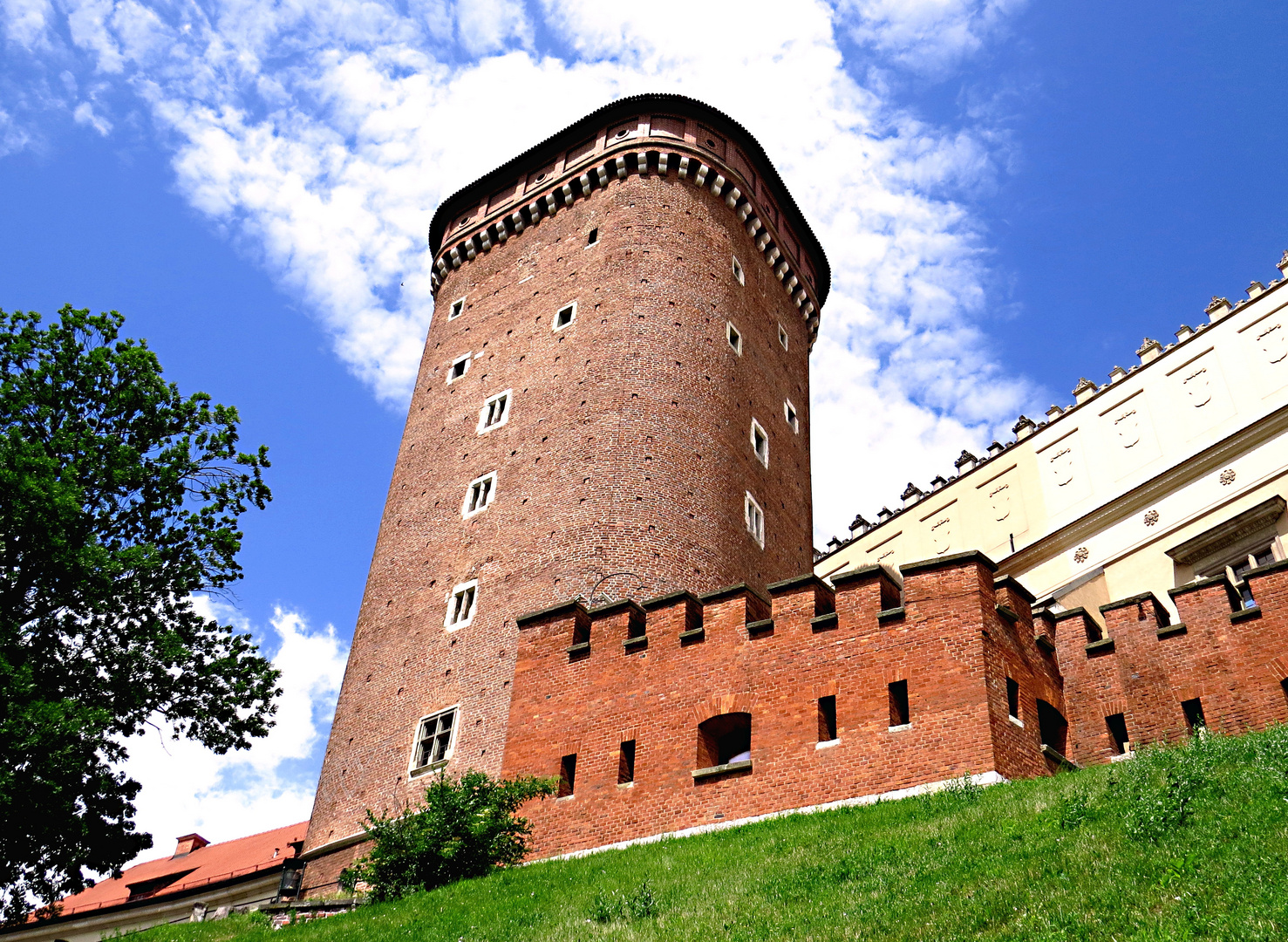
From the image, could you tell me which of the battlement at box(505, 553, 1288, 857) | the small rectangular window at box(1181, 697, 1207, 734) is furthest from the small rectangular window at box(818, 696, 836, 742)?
the small rectangular window at box(1181, 697, 1207, 734)

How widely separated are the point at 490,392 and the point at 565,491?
4.91m

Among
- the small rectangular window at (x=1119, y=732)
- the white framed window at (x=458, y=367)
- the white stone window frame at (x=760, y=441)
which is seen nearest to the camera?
the small rectangular window at (x=1119, y=732)

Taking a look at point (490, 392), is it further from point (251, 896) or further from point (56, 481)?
point (251, 896)

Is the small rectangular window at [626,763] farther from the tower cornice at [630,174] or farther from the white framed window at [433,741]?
the tower cornice at [630,174]

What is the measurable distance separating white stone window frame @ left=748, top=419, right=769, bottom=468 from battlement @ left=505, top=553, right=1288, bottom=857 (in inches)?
364

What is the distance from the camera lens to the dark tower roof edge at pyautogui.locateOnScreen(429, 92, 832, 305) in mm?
33406

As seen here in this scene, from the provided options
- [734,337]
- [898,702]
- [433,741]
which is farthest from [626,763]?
[734,337]

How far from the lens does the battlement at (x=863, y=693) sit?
16.4m

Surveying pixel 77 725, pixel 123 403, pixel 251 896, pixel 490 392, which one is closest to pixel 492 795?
pixel 77 725

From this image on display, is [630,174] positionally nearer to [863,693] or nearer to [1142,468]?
[1142,468]

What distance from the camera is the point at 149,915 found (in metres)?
33.1

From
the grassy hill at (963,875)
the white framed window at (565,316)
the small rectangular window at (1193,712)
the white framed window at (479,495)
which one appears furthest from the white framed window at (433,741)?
the small rectangular window at (1193,712)

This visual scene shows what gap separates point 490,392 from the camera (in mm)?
28625

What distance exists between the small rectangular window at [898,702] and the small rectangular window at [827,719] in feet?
2.85
